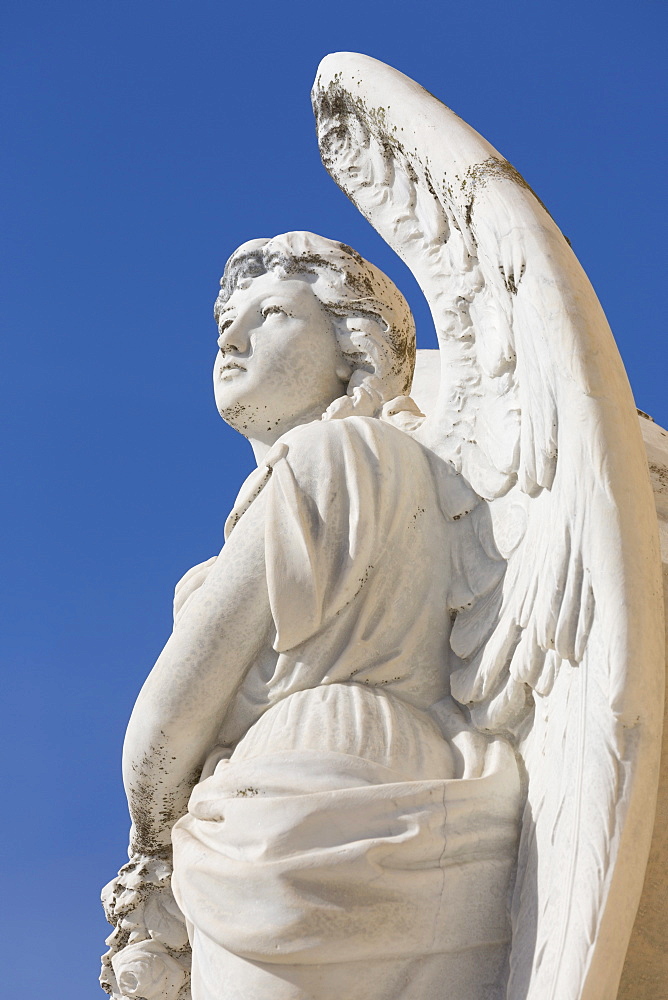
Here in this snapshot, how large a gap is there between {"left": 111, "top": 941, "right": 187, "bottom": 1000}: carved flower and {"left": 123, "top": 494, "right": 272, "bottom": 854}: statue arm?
0.44 metres

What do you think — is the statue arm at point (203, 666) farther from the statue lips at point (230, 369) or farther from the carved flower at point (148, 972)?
the statue lips at point (230, 369)

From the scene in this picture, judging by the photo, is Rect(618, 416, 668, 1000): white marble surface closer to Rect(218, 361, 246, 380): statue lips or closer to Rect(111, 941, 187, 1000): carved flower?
Rect(111, 941, 187, 1000): carved flower

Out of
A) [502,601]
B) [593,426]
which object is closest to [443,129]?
[593,426]

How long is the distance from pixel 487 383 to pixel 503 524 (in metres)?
0.32

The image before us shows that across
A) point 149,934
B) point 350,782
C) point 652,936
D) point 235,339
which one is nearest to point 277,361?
point 235,339

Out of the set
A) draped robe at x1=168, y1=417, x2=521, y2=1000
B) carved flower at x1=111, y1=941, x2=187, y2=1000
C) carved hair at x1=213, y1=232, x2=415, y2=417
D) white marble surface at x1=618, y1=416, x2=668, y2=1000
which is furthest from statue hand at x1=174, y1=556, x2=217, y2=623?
white marble surface at x1=618, y1=416, x2=668, y2=1000

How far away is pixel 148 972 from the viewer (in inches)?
125

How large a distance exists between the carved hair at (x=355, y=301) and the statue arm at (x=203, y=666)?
0.61m

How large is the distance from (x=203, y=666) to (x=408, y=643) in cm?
46

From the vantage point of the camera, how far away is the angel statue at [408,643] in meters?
2.46

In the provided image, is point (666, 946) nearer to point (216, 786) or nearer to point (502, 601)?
point (502, 601)

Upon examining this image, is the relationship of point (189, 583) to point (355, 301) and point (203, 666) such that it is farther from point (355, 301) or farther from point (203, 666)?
point (355, 301)

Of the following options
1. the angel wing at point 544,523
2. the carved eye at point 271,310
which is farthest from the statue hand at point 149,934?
the carved eye at point 271,310

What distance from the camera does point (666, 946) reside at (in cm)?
268
